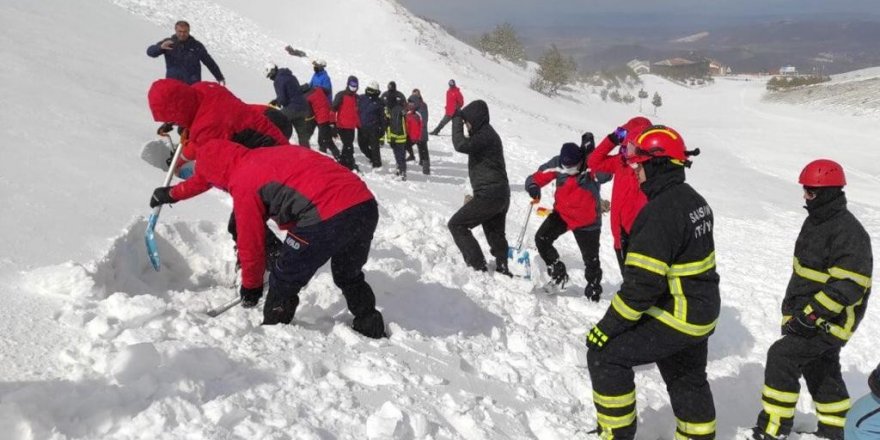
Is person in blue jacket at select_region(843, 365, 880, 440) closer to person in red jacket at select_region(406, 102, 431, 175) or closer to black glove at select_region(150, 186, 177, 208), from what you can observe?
black glove at select_region(150, 186, 177, 208)

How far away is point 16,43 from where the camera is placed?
28.2ft

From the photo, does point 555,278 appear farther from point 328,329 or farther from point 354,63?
point 354,63

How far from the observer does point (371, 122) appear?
10.8 meters

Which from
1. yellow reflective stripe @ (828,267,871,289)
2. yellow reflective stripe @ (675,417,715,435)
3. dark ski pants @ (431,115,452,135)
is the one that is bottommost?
dark ski pants @ (431,115,452,135)

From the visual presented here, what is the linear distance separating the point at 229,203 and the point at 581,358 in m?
3.43

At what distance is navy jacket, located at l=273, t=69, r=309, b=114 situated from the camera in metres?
8.88

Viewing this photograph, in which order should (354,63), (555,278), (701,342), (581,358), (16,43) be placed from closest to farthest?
(701,342), (581,358), (555,278), (16,43), (354,63)

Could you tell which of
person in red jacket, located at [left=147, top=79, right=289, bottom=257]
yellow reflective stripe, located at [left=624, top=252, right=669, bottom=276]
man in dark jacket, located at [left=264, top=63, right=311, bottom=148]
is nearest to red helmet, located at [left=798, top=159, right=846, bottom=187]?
yellow reflective stripe, located at [left=624, top=252, right=669, bottom=276]

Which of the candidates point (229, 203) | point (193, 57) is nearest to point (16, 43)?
point (193, 57)

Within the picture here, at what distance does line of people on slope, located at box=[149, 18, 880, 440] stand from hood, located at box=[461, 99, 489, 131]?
1.63 m

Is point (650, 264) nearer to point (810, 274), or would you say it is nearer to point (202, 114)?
point (810, 274)

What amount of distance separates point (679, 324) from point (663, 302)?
0.13m

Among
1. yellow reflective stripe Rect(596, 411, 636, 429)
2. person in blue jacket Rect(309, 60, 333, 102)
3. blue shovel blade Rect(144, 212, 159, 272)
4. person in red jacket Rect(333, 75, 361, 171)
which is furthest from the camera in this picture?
person in blue jacket Rect(309, 60, 333, 102)

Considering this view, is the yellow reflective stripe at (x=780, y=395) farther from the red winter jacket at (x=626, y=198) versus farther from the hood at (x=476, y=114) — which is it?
the hood at (x=476, y=114)
